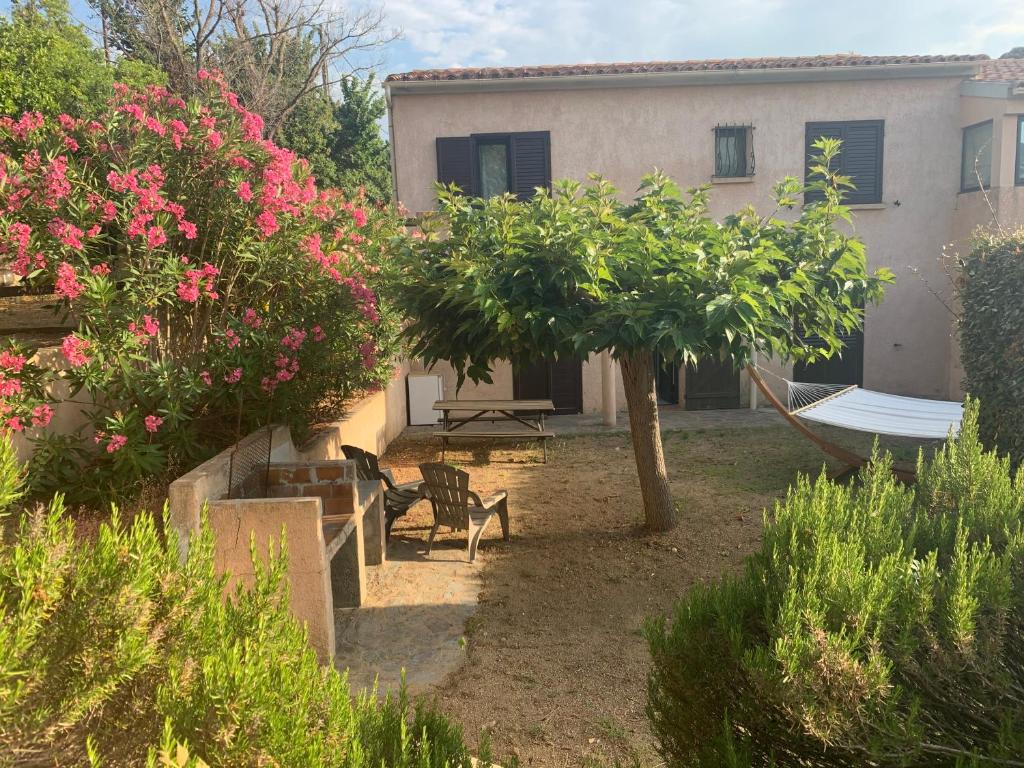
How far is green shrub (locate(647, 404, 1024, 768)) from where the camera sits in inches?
88.3

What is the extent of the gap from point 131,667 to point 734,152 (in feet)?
47.2

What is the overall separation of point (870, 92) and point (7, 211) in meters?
14.0

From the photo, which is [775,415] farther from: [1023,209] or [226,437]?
[226,437]

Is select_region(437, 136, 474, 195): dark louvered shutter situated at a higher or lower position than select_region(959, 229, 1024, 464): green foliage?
higher

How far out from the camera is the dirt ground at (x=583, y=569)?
14.1 feet

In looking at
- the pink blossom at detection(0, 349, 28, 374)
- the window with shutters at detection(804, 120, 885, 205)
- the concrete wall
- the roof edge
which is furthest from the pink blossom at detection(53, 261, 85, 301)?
the window with shutters at detection(804, 120, 885, 205)

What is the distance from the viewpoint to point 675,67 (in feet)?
44.2

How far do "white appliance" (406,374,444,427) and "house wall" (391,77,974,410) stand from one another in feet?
10.8

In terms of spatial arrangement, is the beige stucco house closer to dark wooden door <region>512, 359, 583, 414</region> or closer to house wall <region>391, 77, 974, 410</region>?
house wall <region>391, 77, 974, 410</region>

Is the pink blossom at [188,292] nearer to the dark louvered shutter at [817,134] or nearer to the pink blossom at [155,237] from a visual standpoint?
the pink blossom at [155,237]

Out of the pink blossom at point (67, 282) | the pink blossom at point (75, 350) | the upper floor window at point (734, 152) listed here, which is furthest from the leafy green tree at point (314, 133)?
the pink blossom at point (75, 350)

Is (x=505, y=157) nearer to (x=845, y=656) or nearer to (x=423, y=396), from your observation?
(x=423, y=396)

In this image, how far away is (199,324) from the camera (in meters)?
6.65

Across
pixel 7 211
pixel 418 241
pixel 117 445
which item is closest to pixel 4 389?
pixel 117 445
